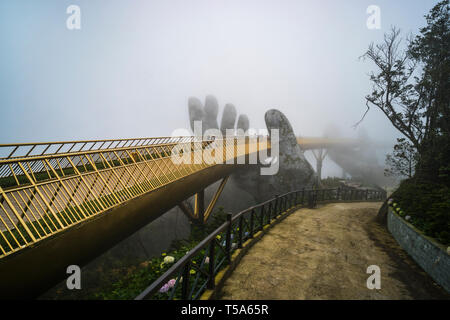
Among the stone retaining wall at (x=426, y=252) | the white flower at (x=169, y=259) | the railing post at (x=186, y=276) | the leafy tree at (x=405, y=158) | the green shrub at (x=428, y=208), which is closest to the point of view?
the railing post at (x=186, y=276)

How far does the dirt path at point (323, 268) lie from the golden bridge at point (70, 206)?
136 inches

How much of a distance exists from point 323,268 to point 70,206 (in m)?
6.63

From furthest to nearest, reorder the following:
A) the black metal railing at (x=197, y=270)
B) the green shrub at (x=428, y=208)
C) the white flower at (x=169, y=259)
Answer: the white flower at (x=169, y=259), the green shrub at (x=428, y=208), the black metal railing at (x=197, y=270)

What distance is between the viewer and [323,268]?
19.2 feet

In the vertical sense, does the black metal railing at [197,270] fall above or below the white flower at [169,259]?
above

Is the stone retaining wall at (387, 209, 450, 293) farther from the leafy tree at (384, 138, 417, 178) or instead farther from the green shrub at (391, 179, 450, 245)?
the leafy tree at (384, 138, 417, 178)

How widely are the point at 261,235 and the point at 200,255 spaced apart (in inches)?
99.6

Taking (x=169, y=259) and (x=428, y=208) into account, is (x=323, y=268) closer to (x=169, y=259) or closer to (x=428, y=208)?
(x=169, y=259)

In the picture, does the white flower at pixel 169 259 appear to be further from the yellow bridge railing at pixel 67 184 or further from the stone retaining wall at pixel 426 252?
the stone retaining wall at pixel 426 252

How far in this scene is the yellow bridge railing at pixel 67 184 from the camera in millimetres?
3930

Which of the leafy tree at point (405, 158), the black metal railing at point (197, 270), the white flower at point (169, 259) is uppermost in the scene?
the leafy tree at point (405, 158)

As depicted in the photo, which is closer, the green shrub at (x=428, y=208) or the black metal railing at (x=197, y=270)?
the black metal railing at (x=197, y=270)

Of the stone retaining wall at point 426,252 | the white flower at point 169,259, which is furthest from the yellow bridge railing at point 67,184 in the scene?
the stone retaining wall at point 426,252
